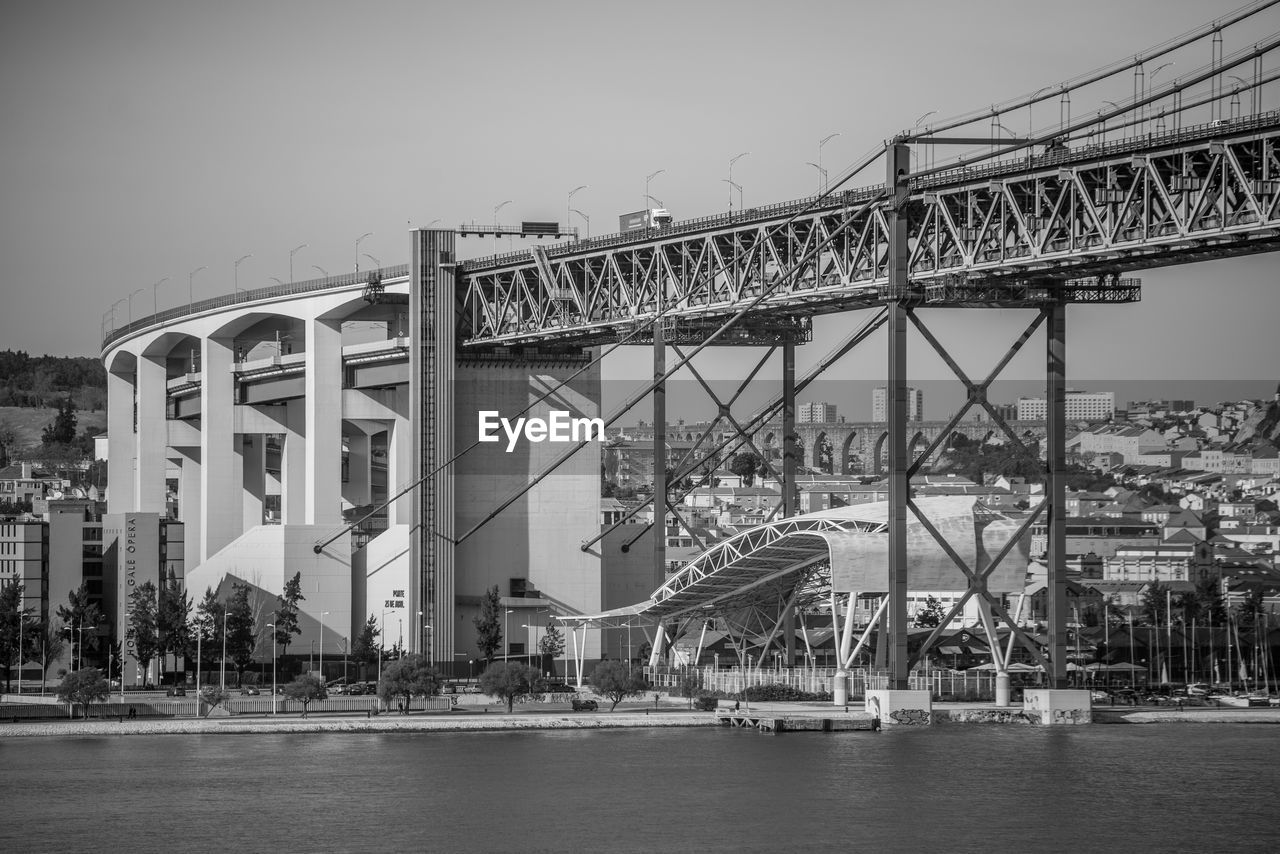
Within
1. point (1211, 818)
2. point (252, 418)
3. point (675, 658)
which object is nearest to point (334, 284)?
point (252, 418)

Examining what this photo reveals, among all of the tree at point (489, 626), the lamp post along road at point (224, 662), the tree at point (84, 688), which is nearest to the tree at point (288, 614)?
the lamp post along road at point (224, 662)

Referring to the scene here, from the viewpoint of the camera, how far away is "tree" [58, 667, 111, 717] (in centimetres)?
10581

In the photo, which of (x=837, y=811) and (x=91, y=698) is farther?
(x=91, y=698)

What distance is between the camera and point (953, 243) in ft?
306

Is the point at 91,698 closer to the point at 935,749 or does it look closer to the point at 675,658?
the point at 675,658

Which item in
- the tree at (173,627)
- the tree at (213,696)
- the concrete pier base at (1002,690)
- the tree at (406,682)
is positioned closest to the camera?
the concrete pier base at (1002,690)

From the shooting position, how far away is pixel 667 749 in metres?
92.2

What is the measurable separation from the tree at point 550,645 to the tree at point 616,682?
1671 cm

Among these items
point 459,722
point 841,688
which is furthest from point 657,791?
point 459,722

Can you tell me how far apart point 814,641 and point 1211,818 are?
2679 inches

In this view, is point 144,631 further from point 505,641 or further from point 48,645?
point 505,641

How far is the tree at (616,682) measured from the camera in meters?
108

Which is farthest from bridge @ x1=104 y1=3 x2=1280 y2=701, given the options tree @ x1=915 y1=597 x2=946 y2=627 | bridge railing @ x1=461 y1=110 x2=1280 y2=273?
tree @ x1=915 y1=597 x2=946 y2=627

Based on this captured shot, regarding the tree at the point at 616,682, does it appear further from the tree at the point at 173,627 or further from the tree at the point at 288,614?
the tree at the point at 173,627
